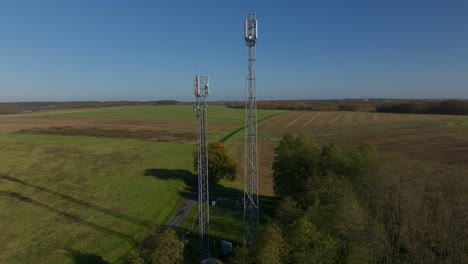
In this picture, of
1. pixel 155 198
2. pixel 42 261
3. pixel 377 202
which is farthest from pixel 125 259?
pixel 377 202

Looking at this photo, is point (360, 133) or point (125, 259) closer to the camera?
point (125, 259)

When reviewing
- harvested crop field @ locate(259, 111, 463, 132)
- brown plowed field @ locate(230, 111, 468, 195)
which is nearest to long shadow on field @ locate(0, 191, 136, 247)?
brown plowed field @ locate(230, 111, 468, 195)

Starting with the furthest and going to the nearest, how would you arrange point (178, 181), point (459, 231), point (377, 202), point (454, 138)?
1. point (454, 138)
2. point (178, 181)
3. point (377, 202)
4. point (459, 231)

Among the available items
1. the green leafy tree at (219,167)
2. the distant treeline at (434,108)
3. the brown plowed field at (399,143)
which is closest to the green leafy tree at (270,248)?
the brown plowed field at (399,143)

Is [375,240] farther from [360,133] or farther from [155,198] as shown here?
[360,133]

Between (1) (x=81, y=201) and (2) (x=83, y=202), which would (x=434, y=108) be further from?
(1) (x=81, y=201)
